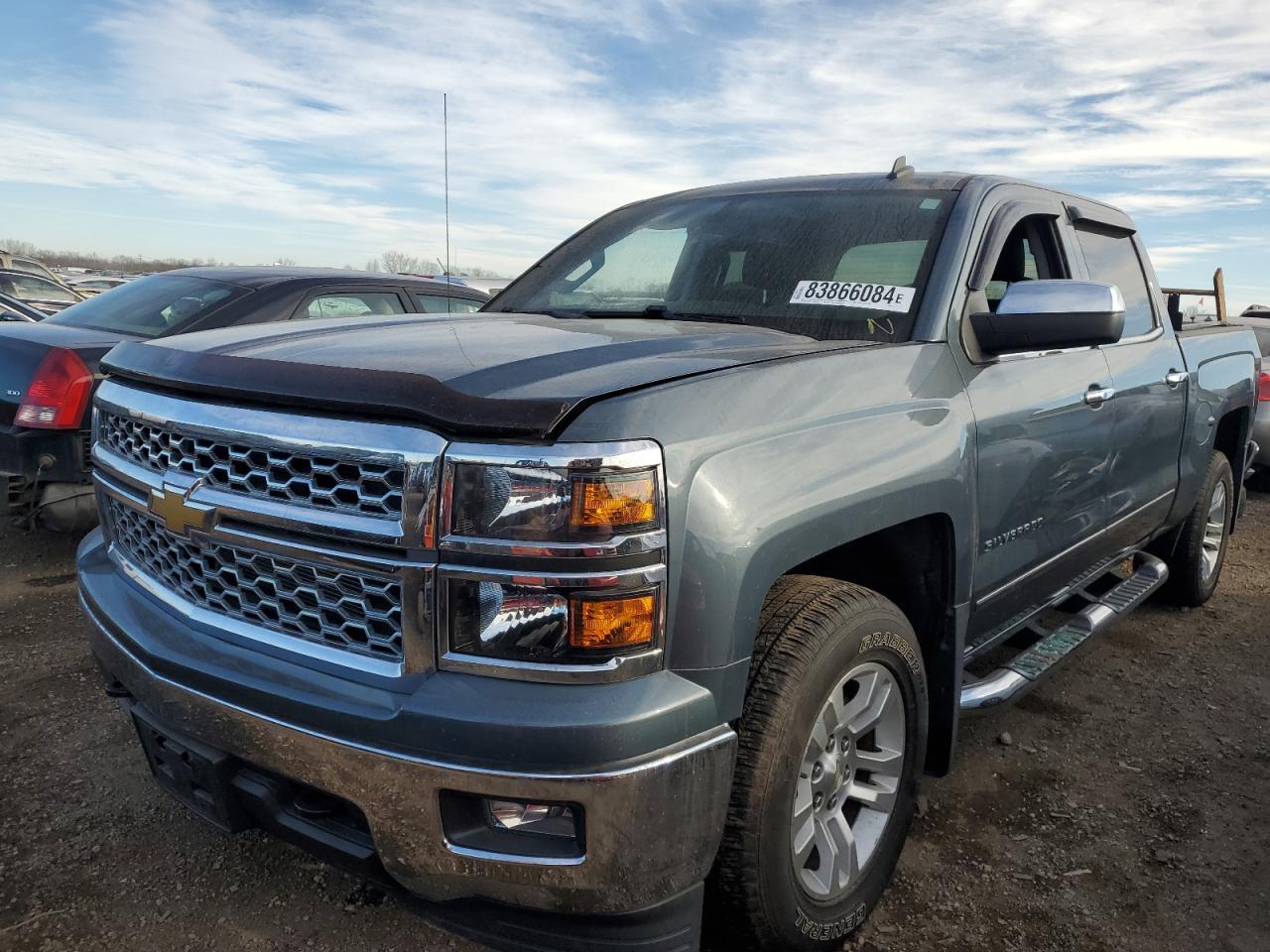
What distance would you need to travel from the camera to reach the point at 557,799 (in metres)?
1.50

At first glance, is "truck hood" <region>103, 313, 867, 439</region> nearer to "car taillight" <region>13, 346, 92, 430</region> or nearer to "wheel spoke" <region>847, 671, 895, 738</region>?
"wheel spoke" <region>847, 671, 895, 738</region>

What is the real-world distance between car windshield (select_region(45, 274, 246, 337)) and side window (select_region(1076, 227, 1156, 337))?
4.24 metres

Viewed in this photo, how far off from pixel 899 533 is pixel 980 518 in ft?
0.88

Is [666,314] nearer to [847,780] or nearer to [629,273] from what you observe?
[629,273]

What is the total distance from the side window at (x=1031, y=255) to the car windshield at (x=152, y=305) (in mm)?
4019

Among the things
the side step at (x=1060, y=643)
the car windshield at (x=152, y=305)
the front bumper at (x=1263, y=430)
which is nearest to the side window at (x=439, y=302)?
the car windshield at (x=152, y=305)

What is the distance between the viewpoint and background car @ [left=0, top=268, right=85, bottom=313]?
13836 millimetres

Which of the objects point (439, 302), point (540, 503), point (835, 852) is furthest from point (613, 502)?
point (439, 302)

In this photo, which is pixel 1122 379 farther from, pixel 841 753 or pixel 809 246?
pixel 841 753

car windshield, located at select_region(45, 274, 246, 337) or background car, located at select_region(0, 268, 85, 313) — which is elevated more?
car windshield, located at select_region(45, 274, 246, 337)

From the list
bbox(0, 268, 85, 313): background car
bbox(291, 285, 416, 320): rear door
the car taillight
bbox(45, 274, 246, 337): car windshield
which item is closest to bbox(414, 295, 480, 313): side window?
bbox(291, 285, 416, 320): rear door

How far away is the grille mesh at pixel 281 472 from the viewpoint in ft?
5.22

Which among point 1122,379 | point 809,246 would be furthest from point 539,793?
point 1122,379

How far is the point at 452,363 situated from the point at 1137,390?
2.71 meters
